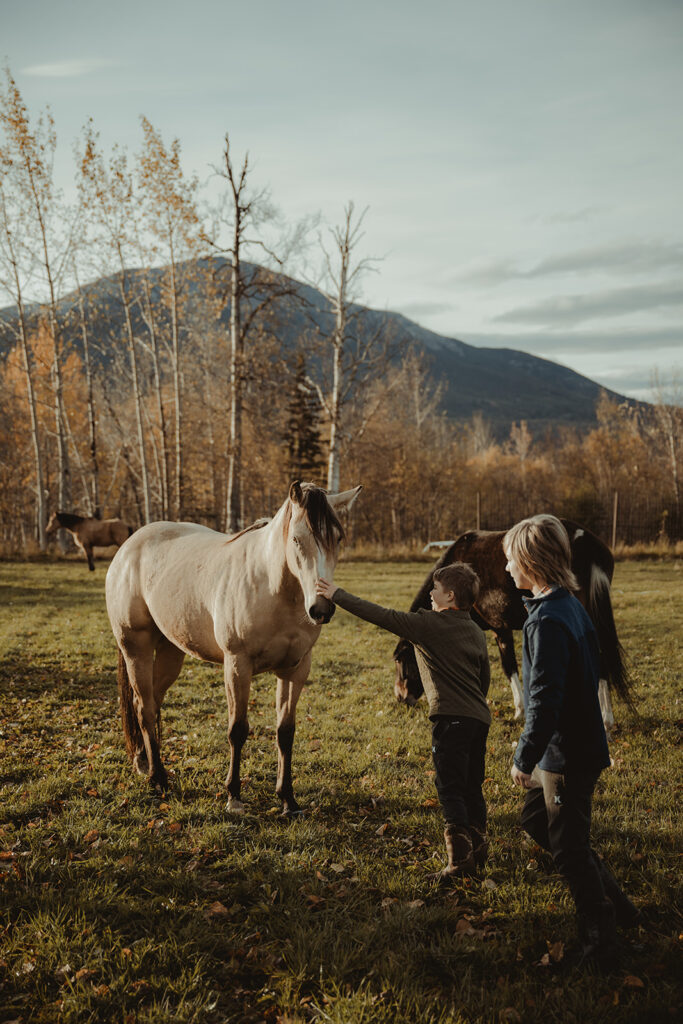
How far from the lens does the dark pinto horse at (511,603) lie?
5773 millimetres

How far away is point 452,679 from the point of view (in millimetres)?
3529

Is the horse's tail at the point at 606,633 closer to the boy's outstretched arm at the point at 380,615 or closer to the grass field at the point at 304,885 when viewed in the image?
the grass field at the point at 304,885

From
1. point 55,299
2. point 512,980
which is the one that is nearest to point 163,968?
point 512,980

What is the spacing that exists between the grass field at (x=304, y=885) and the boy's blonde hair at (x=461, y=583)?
67.3 inches

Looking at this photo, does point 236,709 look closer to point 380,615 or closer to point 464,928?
point 380,615

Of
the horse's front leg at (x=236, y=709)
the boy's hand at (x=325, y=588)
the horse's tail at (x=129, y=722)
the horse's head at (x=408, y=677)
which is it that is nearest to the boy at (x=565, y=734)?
the boy's hand at (x=325, y=588)

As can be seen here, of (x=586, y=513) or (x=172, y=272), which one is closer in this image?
(x=172, y=272)

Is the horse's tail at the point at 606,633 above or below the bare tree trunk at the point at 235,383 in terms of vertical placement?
below

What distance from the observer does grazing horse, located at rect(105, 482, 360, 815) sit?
3.77 meters

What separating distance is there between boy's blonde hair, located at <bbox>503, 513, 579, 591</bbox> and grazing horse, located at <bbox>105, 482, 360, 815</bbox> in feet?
3.95

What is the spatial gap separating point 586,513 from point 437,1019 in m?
28.3

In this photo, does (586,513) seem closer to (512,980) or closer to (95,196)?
(95,196)

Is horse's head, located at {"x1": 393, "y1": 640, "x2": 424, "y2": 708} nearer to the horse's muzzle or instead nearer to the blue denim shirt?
the horse's muzzle

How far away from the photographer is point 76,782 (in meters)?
4.95
